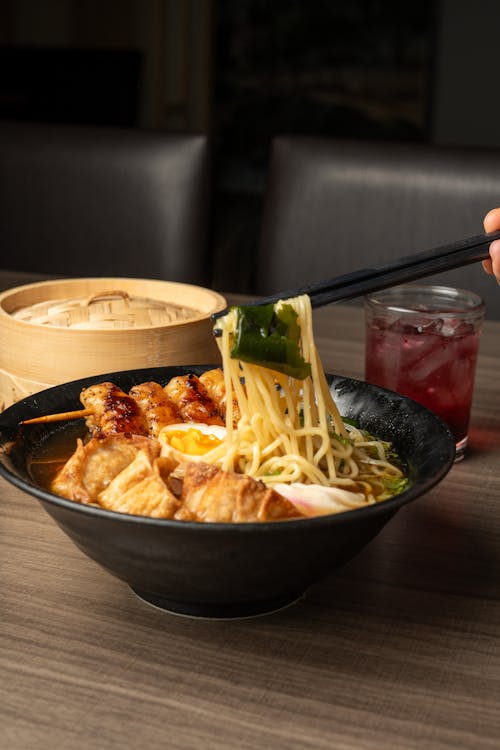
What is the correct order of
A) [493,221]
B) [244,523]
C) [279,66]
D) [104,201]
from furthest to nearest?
[279,66] < [104,201] < [493,221] < [244,523]

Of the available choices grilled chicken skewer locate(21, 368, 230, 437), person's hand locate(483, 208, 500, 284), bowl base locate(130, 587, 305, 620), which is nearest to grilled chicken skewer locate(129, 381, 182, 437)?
grilled chicken skewer locate(21, 368, 230, 437)

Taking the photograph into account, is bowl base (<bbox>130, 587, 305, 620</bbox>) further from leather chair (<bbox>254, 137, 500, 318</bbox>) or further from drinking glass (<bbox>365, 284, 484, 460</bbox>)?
leather chair (<bbox>254, 137, 500, 318</bbox>)

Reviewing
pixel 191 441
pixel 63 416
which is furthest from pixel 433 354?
pixel 63 416

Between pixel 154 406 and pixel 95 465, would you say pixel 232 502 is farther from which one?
pixel 154 406

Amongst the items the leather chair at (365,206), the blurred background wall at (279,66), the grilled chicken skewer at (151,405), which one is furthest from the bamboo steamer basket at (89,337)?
the blurred background wall at (279,66)

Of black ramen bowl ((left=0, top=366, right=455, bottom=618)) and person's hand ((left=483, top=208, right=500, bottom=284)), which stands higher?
person's hand ((left=483, top=208, right=500, bottom=284))

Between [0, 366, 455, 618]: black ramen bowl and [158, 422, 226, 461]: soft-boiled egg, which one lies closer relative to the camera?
[0, 366, 455, 618]: black ramen bowl

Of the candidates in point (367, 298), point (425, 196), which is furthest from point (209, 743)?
point (425, 196)
